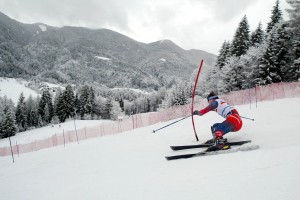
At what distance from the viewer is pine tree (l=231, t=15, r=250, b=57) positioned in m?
41.0

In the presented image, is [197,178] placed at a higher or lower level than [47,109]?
lower

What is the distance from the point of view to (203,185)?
4246 millimetres

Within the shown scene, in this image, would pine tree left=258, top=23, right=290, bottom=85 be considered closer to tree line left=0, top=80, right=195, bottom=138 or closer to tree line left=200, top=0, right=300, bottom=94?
tree line left=200, top=0, right=300, bottom=94

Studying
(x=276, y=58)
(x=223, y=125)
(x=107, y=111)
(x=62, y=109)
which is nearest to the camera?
(x=223, y=125)

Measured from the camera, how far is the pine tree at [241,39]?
4097cm

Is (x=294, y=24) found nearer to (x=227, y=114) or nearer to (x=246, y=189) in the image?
(x=227, y=114)

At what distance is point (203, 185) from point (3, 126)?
78489 millimetres

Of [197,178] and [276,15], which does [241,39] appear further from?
[197,178]

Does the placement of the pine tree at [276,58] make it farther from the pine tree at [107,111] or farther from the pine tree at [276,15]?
the pine tree at [107,111]

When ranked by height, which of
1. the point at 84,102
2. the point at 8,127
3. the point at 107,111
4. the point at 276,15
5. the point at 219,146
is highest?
the point at 276,15

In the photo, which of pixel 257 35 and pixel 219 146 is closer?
pixel 219 146

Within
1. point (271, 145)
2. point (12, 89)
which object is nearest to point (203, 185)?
point (271, 145)

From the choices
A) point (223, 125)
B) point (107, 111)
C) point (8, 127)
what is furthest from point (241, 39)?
point (8, 127)

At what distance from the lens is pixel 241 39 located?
41625mm
